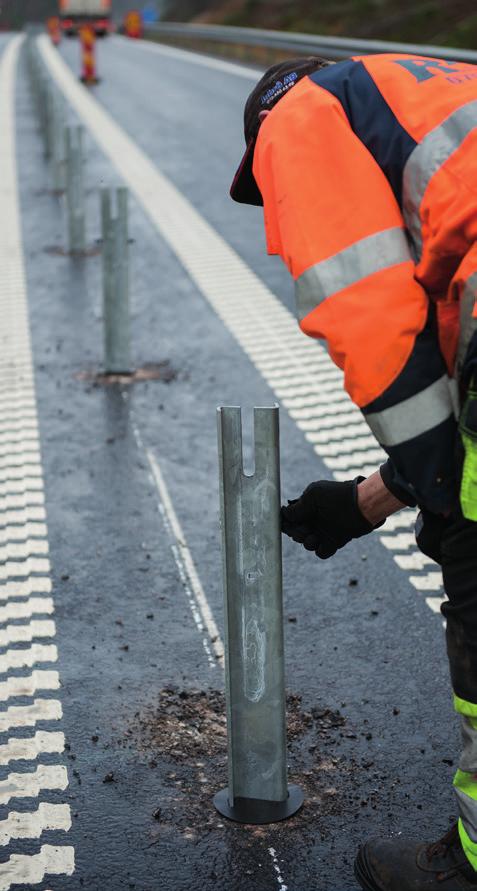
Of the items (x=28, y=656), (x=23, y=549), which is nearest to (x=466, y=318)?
(x=28, y=656)

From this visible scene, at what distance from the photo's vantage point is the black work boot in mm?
3312

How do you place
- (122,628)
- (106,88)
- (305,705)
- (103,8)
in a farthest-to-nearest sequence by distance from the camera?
(103,8)
(106,88)
(122,628)
(305,705)

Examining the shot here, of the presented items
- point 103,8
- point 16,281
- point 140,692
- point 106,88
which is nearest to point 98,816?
point 140,692

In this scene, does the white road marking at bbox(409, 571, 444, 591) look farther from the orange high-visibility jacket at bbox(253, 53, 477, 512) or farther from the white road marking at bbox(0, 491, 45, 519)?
the orange high-visibility jacket at bbox(253, 53, 477, 512)

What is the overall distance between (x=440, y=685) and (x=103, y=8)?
52.4 metres

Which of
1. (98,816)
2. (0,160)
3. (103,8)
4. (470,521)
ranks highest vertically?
(470,521)

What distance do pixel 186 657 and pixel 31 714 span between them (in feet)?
2.15

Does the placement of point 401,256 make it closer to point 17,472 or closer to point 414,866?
point 414,866

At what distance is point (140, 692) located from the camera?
15.3 ft

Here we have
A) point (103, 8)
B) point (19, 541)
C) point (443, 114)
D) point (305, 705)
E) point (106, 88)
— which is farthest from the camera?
point (103, 8)

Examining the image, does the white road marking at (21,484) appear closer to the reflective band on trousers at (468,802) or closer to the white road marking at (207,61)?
the reflective band on trousers at (468,802)

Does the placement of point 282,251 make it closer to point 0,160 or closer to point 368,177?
point 368,177

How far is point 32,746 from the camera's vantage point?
430 cm

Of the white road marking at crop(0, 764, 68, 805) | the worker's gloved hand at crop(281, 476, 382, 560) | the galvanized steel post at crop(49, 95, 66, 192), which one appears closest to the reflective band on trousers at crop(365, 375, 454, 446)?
the worker's gloved hand at crop(281, 476, 382, 560)
